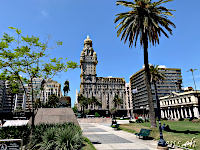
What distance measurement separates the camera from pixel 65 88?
94.1 meters

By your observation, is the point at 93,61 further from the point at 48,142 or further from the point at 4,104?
the point at 48,142

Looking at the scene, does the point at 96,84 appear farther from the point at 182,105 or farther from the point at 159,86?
the point at 182,105

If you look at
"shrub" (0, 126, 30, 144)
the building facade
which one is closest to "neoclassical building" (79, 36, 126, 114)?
the building facade

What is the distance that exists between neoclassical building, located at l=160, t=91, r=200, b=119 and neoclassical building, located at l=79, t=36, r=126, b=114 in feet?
156

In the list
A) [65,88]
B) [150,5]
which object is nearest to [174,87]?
[65,88]

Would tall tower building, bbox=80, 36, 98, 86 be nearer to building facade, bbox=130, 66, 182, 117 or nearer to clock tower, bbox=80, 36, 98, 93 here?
clock tower, bbox=80, 36, 98, 93

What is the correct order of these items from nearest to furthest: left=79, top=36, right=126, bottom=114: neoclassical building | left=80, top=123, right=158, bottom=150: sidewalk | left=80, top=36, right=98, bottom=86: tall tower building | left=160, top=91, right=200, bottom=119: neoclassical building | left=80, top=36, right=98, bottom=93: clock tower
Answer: left=80, top=123, right=158, bottom=150: sidewalk → left=160, top=91, right=200, bottom=119: neoclassical building → left=79, top=36, right=126, bottom=114: neoclassical building → left=80, top=36, right=98, bottom=93: clock tower → left=80, top=36, right=98, bottom=86: tall tower building

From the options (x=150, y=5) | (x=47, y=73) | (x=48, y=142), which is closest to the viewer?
(x=48, y=142)

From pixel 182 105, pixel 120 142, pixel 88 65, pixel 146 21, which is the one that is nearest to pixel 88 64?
pixel 88 65

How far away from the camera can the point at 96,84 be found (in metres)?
127

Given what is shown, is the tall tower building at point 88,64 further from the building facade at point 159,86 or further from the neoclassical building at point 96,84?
the building facade at point 159,86

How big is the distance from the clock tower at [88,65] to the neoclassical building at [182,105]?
195ft

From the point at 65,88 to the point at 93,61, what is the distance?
145 ft

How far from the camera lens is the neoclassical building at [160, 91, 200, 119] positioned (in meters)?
64.1
